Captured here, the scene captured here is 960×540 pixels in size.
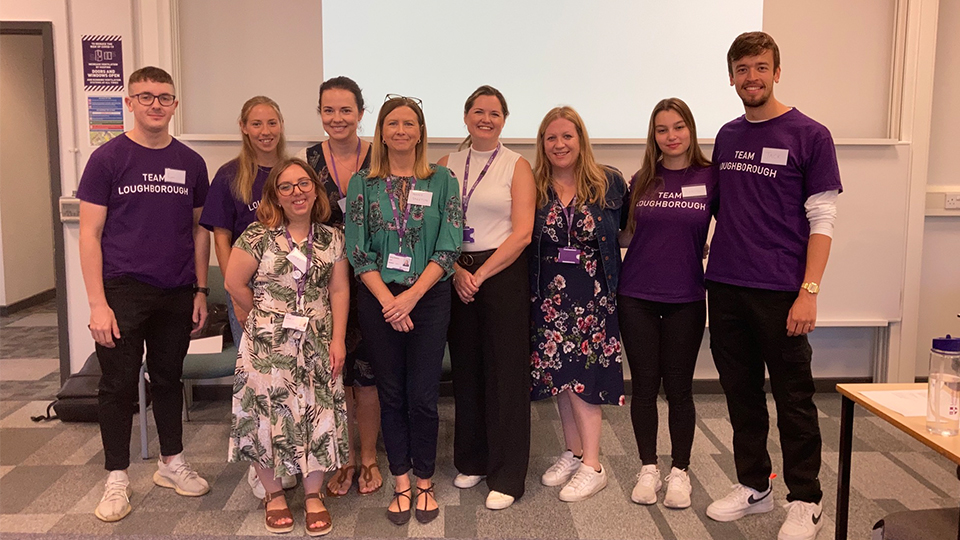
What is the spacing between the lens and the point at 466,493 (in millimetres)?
2705

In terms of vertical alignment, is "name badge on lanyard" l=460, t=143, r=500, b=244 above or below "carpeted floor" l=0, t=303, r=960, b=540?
above

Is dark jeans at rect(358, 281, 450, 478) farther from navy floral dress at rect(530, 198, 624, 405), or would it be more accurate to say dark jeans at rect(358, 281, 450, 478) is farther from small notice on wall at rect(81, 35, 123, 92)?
small notice on wall at rect(81, 35, 123, 92)

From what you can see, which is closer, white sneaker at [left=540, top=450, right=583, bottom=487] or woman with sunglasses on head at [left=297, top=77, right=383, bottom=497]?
woman with sunglasses on head at [left=297, top=77, right=383, bottom=497]

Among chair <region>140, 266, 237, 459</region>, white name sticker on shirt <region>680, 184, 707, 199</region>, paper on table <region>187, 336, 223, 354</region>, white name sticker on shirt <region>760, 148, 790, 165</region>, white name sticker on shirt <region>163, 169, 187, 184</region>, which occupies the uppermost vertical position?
white name sticker on shirt <region>760, 148, 790, 165</region>

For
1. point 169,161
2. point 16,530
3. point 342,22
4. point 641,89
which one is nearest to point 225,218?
point 169,161

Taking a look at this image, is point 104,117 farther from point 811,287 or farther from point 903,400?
point 903,400

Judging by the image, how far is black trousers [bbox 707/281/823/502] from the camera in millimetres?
2283

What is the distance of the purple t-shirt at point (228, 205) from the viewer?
2580 mm

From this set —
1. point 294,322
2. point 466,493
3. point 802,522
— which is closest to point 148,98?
point 294,322

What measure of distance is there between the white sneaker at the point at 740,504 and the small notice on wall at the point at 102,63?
3715 mm

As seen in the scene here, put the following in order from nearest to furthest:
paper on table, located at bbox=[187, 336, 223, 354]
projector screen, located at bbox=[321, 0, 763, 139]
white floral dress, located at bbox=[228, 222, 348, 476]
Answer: white floral dress, located at bbox=[228, 222, 348, 476]
paper on table, located at bbox=[187, 336, 223, 354]
projector screen, located at bbox=[321, 0, 763, 139]

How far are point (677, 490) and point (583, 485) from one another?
37 cm

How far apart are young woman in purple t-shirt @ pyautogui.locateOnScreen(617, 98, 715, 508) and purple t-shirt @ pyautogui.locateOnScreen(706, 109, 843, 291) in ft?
0.52

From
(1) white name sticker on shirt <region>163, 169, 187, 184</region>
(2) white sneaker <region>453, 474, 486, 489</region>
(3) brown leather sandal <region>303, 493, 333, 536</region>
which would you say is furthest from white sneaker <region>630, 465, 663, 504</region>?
(1) white name sticker on shirt <region>163, 169, 187, 184</region>
